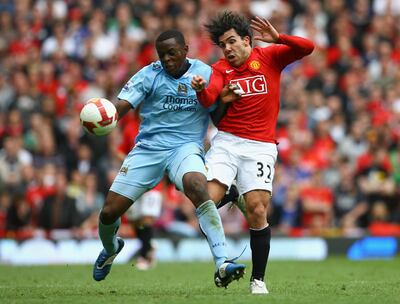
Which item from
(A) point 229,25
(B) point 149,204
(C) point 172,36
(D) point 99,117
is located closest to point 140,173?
(D) point 99,117

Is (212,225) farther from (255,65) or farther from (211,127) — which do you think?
(211,127)

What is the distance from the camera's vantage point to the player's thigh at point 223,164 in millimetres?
10203

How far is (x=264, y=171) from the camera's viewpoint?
33.2 feet

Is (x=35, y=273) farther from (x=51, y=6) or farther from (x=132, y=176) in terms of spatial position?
(x=51, y=6)

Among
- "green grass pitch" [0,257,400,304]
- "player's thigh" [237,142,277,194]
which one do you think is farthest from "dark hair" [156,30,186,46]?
"green grass pitch" [0,257,400,304]

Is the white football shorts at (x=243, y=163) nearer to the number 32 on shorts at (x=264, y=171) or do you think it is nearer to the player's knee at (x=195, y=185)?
the number 32 on shorts at (x=264, y=171)

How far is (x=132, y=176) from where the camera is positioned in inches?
413

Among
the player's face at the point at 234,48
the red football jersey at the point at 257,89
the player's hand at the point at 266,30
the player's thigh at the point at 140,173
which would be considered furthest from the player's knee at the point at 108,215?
the player's hand at the point at 266,30

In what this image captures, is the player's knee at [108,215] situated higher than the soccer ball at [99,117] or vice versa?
the soccer ball at [99,117]

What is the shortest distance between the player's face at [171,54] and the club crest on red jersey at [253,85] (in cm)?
64

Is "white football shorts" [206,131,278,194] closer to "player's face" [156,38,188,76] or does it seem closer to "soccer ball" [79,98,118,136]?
"player's face" [156,38,188,76]

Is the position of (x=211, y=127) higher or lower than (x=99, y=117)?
lower

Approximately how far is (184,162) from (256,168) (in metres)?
0.73

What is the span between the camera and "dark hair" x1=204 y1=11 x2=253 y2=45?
10.3 meters
